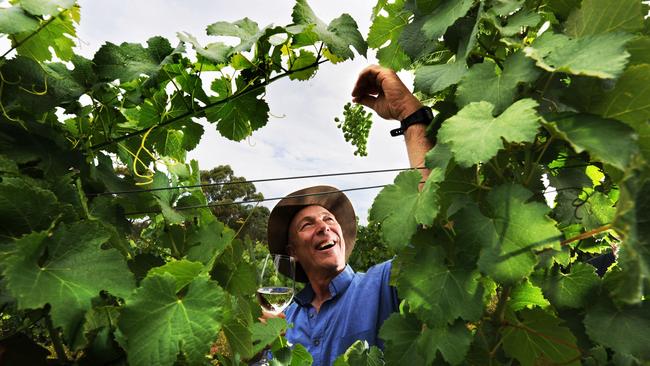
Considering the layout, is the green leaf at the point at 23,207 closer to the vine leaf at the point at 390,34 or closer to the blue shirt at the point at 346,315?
the vine leaf at the point at 390,34

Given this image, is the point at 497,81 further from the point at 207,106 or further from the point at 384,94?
the point at 207,106

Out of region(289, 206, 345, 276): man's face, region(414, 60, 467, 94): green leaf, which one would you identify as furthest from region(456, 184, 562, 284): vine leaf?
region(289, 206, 345, 276): man's face

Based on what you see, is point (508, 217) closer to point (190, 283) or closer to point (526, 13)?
point (526, 13)

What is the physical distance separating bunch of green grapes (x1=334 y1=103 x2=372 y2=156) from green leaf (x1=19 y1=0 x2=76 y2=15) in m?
1.07

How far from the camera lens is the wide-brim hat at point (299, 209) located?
3.44 m

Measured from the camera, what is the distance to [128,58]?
1.25 metres

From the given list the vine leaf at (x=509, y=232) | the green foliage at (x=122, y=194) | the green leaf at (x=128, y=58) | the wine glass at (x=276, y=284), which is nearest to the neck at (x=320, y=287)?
the wine glass at (x=276, y=284)

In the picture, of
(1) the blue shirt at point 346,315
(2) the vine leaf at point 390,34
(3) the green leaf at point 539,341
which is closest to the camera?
(3) the green leaf at point 539,341

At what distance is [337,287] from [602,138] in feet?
8.67

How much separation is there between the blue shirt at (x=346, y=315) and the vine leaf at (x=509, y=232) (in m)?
2.22

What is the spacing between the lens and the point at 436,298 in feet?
2.84

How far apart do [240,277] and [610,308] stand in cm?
84

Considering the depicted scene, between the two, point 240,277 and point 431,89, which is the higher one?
point 431,89

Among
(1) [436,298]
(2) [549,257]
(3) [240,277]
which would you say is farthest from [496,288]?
(3) [240,277]
